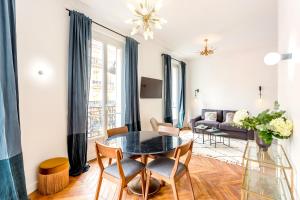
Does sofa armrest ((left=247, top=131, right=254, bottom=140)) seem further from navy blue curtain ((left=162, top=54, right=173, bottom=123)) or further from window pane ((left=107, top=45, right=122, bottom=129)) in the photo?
window pane ((left=107, top=45, right=122, bottom=129))

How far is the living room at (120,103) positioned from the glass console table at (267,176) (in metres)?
0.02

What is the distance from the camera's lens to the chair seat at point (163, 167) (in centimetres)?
181

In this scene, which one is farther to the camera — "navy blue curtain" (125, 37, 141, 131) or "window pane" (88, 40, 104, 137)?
"navy blue curtain" (125, 37, 141, 131)

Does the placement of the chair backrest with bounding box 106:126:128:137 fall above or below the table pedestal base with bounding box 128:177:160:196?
above

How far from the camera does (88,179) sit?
246 centimetres

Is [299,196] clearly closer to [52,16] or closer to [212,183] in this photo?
[212,183]

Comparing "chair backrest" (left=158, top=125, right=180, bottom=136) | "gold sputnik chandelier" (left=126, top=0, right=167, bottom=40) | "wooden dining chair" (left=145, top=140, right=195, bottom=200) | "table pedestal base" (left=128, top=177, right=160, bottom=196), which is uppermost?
"gold sputnik chandelier" (left=126, top=0, right=167, bottom=40)

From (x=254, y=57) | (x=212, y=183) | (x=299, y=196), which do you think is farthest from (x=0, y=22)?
(x=254, y=57)

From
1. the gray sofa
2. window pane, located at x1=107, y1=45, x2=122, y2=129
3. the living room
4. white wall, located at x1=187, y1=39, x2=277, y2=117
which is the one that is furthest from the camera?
white wall, located at x1=187, y1=39, x2=277, y2=117

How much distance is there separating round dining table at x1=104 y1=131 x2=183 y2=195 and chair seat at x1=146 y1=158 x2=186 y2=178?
116mm

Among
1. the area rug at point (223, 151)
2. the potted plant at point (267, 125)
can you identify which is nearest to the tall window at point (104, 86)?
the area rug at point (223, 151)

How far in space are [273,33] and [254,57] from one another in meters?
1.41

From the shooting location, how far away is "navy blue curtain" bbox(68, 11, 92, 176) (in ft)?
8.44

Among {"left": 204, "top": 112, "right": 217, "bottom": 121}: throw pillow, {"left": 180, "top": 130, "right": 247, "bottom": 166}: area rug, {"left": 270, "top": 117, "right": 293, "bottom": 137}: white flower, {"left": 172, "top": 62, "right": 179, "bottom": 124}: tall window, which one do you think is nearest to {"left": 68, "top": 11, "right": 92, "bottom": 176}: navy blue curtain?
{"left": 180, "top": 130, "right": 247, "bottom": 166}: area rug
